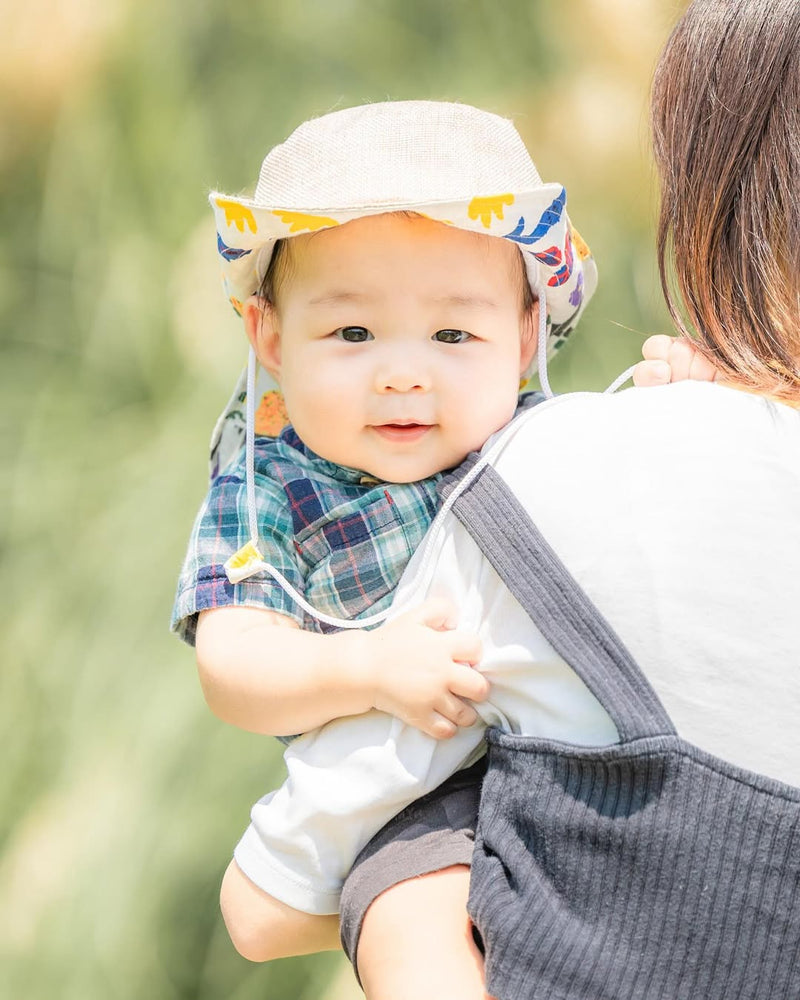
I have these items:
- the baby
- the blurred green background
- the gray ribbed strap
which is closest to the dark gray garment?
the gray ribbed strap

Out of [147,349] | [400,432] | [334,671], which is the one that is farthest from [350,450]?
[147,349]

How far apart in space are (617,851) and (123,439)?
6.15ft

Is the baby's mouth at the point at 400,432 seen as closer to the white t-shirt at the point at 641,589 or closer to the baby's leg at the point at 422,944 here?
the white t-shirt at the point at 641,589

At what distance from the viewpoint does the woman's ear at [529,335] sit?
1.37 metres

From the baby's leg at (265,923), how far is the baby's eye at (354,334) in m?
0.53

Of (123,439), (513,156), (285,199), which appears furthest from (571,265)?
(123,439)

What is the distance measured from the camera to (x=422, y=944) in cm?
99

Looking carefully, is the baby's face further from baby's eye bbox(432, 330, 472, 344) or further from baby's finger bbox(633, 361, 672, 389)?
baby's finger bbox(633, 361, 672, 389)

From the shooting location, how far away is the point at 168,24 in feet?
8.25

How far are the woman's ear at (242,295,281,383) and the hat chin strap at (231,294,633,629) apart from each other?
0.02m

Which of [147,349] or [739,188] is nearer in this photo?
[739,188]

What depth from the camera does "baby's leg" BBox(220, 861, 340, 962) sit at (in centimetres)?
113

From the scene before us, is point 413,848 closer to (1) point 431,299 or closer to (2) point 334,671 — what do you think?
(2) point 334,671

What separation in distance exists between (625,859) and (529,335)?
66cm
